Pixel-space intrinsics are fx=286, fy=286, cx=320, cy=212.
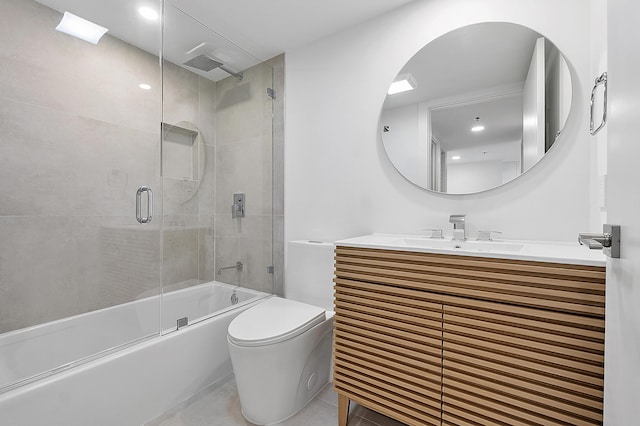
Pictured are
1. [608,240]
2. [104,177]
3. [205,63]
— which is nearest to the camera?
[608,240]

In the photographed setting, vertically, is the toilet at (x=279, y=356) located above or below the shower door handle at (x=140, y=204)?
below

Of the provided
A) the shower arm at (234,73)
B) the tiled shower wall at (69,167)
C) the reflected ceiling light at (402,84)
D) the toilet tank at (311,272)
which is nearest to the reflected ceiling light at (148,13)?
the tiled shower wall at (69,167)

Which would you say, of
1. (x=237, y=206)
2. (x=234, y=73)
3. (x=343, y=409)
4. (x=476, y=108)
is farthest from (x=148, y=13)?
(x=343, y=409)

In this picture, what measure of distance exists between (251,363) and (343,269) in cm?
64

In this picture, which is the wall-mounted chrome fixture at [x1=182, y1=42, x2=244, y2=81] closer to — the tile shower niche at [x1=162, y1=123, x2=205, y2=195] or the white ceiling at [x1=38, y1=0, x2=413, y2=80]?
the white ceiling at [x1=38, y1=0, x2=413, y2=80]

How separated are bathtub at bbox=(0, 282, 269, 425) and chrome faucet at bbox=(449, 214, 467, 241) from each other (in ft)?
5.11

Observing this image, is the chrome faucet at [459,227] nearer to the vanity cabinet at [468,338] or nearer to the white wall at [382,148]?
the white wall at [382,148]

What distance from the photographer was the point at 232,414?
1534 mm

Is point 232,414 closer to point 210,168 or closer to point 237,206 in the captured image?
point 237,206

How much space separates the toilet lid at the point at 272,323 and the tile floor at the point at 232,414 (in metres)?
0.46

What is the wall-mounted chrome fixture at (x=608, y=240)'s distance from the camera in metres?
0.59

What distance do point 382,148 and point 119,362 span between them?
6.10ft

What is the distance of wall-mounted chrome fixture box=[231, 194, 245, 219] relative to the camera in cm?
224

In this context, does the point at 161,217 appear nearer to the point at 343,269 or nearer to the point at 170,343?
the point at 170,343
